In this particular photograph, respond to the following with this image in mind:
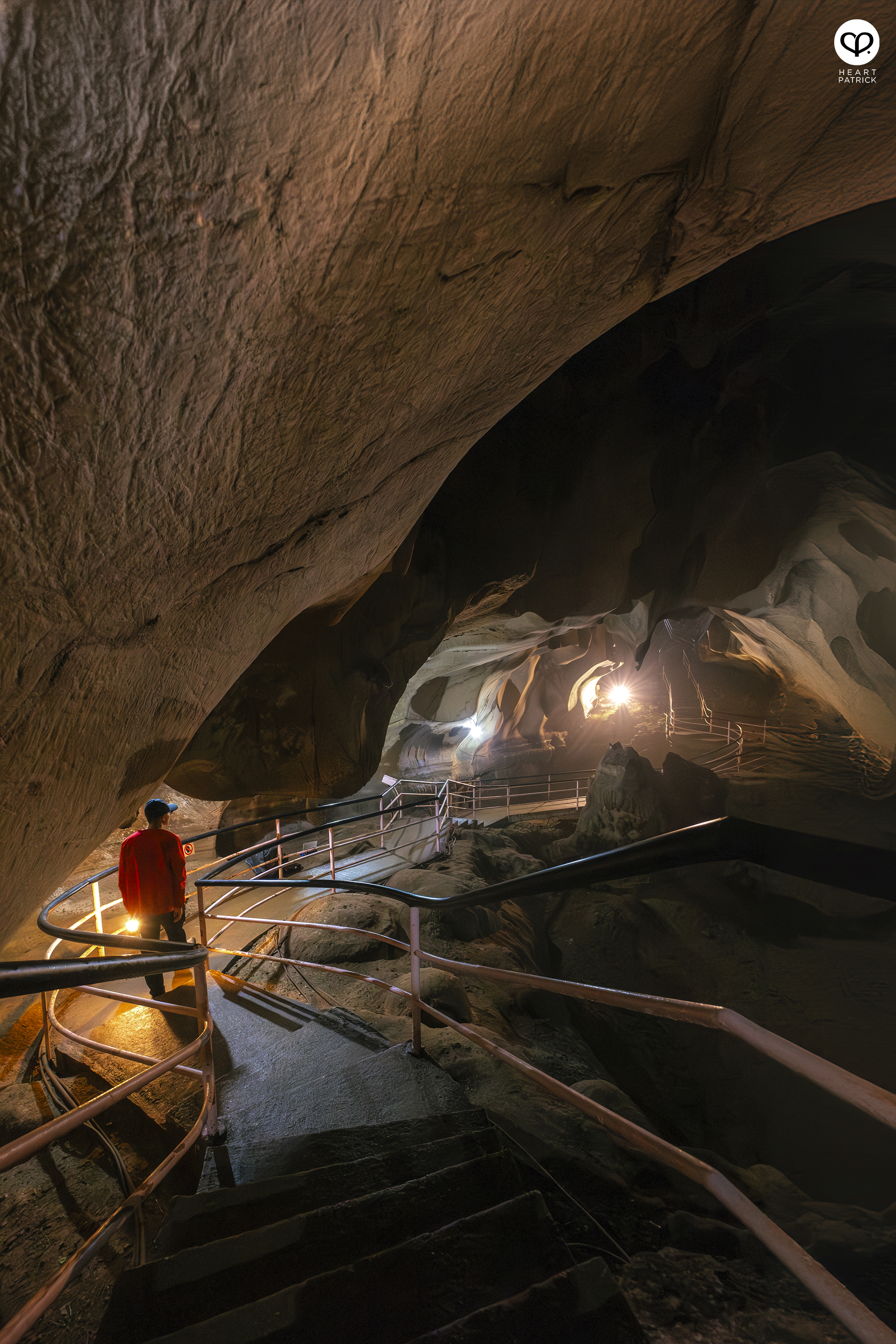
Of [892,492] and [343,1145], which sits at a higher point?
[892,492]

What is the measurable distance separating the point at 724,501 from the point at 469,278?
879 centimetres

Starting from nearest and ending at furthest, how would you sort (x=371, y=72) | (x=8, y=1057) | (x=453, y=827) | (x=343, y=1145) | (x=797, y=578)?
(x=371, y=72), (x=343, y=1145), (x=8, y=1057), (x=453, y=827), (x=797, y=578)

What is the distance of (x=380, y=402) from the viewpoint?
2467mm

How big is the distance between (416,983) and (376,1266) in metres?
1.20

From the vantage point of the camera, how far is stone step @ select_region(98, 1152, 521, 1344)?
1.18 meters

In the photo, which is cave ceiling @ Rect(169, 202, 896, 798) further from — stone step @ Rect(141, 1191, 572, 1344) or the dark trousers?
stone step @ Rect(141, 1191, 572, 1344)

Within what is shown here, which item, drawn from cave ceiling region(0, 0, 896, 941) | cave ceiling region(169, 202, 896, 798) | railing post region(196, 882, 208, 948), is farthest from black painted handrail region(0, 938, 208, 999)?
cave ceiling region(169, 202, 896, 798)

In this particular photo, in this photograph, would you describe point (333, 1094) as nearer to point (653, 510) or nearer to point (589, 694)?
point (653, 510)

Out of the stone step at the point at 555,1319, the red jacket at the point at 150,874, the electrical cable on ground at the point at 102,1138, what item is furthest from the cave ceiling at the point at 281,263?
the stone step at the point at 555,1319

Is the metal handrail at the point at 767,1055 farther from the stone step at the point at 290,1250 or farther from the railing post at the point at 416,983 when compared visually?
the railing post at the point at 416,983

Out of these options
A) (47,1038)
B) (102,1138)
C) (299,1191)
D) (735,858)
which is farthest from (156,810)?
(735,858)

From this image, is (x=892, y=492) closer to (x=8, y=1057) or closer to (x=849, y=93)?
(x=849, y=93)

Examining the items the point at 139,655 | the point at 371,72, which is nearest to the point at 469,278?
the point at 371,72

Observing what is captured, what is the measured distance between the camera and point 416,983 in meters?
2.44
